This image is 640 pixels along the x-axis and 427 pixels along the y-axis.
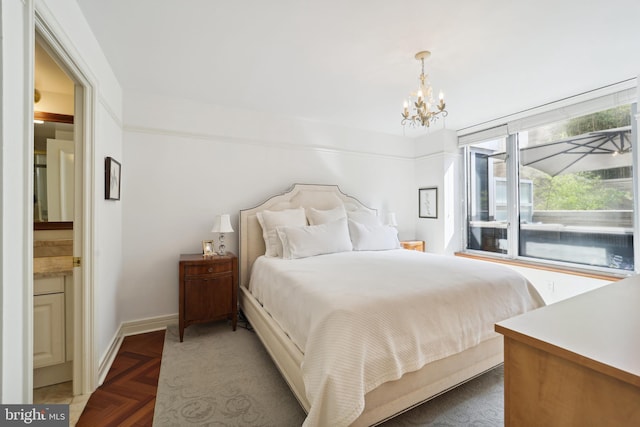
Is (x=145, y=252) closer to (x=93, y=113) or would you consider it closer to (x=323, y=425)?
(x=93, y=113)

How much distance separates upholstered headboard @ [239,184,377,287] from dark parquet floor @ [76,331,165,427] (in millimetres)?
1112

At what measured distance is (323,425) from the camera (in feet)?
4.31

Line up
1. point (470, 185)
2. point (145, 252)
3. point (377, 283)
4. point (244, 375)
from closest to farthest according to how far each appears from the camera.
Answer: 1. point (377, 283)
2. point (244, 375)
3. point (145, 252)
4. point (470, 185)

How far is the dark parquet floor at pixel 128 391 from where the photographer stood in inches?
65.1

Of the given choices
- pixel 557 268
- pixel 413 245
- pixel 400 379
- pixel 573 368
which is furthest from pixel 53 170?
pixel 557 268

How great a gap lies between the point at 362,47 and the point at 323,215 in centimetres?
185

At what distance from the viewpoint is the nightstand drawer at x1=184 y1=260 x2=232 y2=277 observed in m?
2.65

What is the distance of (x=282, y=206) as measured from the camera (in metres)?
3.50

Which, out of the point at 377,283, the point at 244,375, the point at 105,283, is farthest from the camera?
the point at 105,283

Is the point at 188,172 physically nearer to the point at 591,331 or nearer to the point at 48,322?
the point at 48,322

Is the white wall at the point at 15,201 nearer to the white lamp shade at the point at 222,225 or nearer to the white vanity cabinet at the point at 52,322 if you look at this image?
the white vanity cabinet at the point at 52,322

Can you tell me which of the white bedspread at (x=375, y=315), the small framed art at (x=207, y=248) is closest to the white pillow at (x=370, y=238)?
the white bedspread at (x=375, y=315)

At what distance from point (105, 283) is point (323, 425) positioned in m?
2.01

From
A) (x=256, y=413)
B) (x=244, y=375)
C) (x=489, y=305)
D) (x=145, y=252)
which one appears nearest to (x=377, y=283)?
Result: (x=489, y=305)
